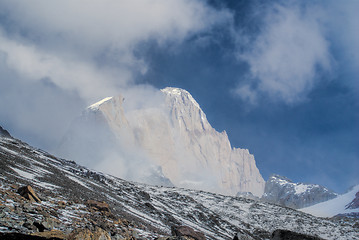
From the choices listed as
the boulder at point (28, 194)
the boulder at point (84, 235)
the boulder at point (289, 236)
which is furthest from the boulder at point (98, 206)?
the boulder at point (289, 236)

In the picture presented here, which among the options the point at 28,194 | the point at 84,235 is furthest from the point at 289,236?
the point at 28,194

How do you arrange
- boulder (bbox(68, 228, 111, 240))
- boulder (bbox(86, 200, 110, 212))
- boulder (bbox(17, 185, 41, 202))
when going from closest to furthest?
boulder (bbox(68, 228, 111, 240)), boulder (bbox(17, 185, 41, 202)), boulder (bbox(86, 200, 110, 212))

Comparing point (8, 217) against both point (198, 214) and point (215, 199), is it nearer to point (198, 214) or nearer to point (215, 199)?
point (198, 214)

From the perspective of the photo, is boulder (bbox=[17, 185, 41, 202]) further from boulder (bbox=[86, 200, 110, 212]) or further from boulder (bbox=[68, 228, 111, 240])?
boulder (bbox=[68, 228, 111, 240])

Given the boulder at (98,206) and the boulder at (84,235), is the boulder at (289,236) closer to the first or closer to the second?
the boulder at (98,206)

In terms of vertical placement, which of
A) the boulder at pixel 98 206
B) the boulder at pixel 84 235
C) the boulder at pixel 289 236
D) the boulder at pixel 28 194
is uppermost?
the boulder at pixel 289 236

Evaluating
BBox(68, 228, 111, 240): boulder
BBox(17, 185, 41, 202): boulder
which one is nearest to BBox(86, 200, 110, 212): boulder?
BBox(17, 185, 41, 202): boulder

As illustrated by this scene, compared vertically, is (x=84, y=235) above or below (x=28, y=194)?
below

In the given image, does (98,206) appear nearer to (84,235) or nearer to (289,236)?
(84,235)

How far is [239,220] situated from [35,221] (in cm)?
6418

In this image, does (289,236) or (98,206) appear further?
(289,236)

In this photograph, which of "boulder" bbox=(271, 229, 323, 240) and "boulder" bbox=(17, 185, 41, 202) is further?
"boulder" bbox=(271, 229, 323, 240)

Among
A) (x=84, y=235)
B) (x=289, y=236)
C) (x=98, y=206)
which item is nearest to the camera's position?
Answer: (x=84, y=235)

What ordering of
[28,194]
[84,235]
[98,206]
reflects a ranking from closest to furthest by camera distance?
[84,235]
[28,194]
[98,206]
